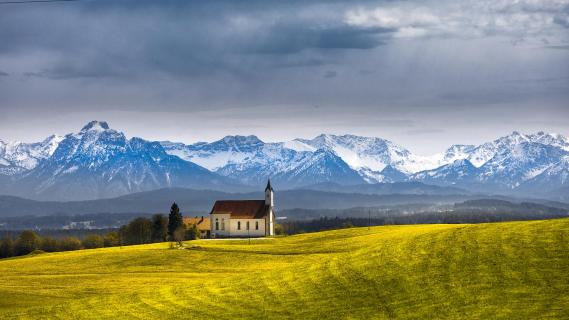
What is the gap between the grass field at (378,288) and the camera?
54.6 meters

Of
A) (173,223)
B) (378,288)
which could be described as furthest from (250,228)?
(378,288)

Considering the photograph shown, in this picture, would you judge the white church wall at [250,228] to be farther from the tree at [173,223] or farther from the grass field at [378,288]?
the grass field at [378,288]

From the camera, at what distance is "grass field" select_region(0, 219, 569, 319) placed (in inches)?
2148

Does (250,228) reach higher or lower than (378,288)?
higher

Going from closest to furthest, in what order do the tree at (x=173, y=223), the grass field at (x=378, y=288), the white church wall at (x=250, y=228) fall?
the grass field at (x=378, y=288) < the tree at (x=173, y=223) < the white church wall at (x=250, y=228)

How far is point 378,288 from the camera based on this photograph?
204 ft

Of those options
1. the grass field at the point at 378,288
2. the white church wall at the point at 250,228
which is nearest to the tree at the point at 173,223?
the white church wall at the point at 250,228

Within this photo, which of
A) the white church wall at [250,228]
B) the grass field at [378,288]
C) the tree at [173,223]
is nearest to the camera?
the grass field at [378,288]

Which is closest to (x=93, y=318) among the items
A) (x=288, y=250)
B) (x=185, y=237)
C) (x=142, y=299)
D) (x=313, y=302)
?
(x=142, y=299)

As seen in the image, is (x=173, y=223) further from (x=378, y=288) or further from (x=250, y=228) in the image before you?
(x=378, y=288)

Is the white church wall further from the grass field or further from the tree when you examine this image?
the grass field

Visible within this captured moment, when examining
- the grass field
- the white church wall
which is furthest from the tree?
the grass field

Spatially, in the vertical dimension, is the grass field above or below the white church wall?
below

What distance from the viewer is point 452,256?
67875 mm
